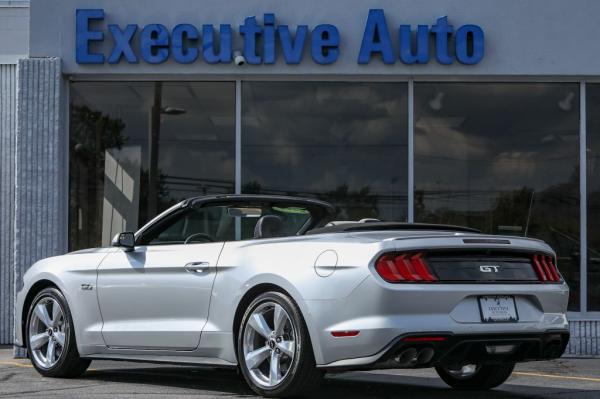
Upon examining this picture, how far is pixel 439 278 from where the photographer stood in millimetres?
6711

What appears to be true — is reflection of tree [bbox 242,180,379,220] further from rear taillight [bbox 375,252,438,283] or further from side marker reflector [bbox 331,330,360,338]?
side marker reflector [bbox 331,330,360,338]

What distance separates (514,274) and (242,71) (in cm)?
582

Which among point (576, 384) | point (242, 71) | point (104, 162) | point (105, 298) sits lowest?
point (576, 384)

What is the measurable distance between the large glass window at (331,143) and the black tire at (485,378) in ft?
14.4

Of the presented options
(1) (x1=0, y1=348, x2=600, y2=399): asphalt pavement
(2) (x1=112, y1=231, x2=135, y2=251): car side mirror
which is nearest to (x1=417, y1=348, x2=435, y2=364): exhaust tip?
(1) (x1=0, y1=348, x2=600, y2=399): asphalt pavement

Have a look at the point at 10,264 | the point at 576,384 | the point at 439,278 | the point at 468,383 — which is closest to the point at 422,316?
the point at 439,278

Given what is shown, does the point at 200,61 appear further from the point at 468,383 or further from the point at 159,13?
the point at 468,383

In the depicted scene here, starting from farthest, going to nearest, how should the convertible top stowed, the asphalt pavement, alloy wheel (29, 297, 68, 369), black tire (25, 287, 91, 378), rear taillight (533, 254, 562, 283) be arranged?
alloy wheel (29, 297, 68, 369) < black tire (25, 287, 91, 378) < the asphalt pavement < the convertible top stowed < rear taillight (533, 254, 562, 283)

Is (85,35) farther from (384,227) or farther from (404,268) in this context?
(404,268)

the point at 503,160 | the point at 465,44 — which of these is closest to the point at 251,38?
the point at 465,44

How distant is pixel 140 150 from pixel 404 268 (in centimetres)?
641

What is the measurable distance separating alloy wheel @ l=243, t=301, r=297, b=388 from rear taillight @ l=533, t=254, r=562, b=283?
1.67 meters

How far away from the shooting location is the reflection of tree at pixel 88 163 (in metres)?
12.5

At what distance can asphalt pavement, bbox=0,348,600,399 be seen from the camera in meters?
7.58
